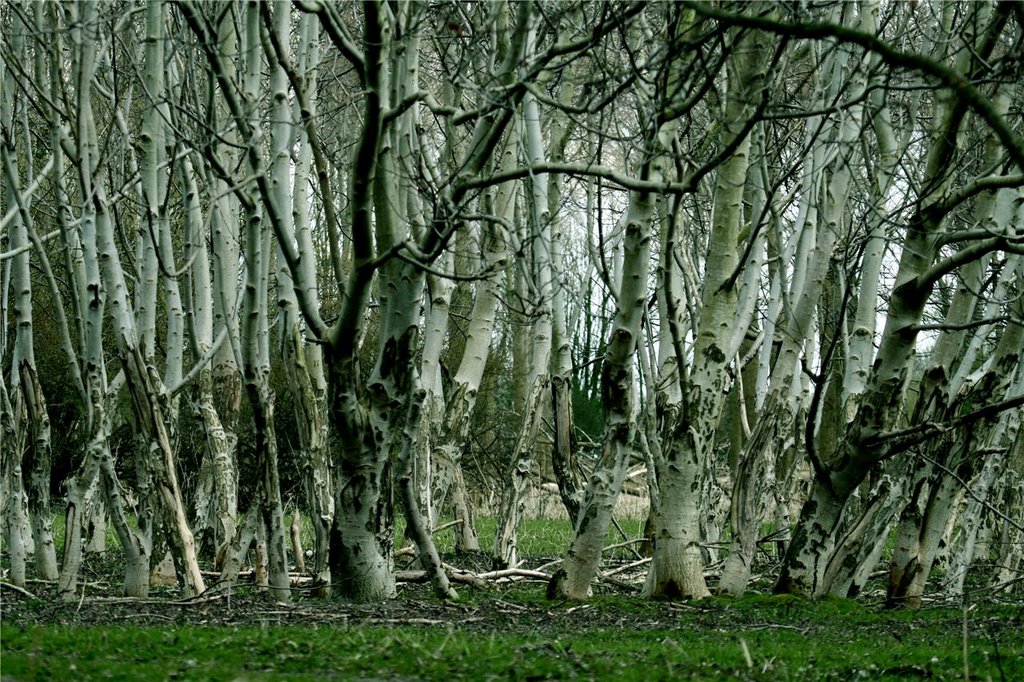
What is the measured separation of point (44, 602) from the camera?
8.68 m

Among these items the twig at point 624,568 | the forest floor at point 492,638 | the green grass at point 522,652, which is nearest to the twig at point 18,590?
the forest floor at point 492,638

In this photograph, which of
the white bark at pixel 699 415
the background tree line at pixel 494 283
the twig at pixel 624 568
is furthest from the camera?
the twig at pixel 624 568

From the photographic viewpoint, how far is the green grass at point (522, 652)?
19.0ft

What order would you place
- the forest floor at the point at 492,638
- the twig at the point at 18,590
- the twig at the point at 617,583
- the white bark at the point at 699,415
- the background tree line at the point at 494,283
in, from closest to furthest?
the forest floor at the point at 492,638 < the background tree line at the point at 494,283 < the twig at the point at 18,590 < the white bark at the point at 699,415 < the twig at the point at 617,583

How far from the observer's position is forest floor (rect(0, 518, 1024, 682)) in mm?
5887

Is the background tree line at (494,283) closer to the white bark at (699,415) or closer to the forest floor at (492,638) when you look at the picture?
the white bark at (699,415)

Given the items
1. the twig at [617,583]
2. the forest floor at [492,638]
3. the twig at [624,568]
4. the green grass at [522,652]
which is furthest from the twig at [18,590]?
the twig at [624,568]

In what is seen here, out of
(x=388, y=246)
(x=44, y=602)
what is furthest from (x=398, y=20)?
(x=44, y=602)

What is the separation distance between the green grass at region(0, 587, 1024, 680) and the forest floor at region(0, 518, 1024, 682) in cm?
1

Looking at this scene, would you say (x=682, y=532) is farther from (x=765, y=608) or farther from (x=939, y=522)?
(x=939, y=522)

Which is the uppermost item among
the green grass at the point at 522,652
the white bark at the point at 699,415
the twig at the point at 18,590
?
the white bark at the point at 699,415

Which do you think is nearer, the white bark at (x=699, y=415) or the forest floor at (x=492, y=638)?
the forest floor at (x=492, y=638)

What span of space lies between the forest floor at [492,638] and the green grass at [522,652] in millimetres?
13

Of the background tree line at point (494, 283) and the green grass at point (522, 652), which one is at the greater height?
the background tree line at point (494, 283)
